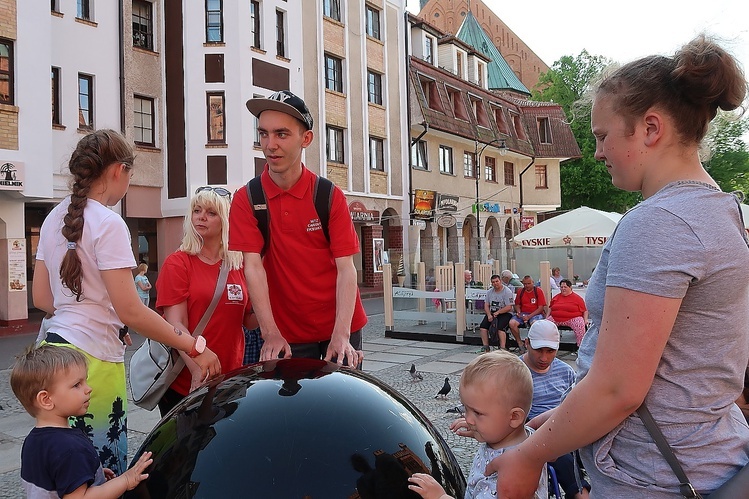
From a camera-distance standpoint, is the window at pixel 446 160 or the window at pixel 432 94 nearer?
the window at pixel 432 94

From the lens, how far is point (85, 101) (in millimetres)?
18609

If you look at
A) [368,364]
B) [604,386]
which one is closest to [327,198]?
[604,386]

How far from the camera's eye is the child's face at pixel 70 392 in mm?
2350

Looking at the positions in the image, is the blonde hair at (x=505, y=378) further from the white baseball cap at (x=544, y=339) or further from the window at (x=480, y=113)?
the window at (x=480, y=113)

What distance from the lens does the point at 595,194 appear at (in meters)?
43.7

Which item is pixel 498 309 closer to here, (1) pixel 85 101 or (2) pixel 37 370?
(2) pixel 37 370

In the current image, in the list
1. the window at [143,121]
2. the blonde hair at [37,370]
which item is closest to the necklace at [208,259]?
the blonde hair at [37,370]

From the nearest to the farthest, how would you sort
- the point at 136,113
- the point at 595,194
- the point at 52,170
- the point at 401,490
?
the point at 401,490 → the point at 52,170 → the point at 136,113 → the point at 595,194

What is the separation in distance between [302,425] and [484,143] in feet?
107

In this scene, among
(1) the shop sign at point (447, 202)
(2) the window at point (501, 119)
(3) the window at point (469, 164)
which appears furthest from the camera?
(2) the window at point (501, 119)

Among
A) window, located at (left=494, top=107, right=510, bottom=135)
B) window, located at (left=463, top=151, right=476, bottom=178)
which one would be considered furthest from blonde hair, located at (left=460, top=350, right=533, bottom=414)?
window, located at (left=494, top=107, right=510, bottom=135)

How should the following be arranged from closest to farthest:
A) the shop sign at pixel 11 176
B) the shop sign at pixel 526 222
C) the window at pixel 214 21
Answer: the shop sign at pixel 11 176
the window at pixel 214 21
the shop sign at pixel 526 222

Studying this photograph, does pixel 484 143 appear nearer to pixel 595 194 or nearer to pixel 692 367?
pixel 595 194

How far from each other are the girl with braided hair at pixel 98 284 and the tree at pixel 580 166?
41.9 metres
